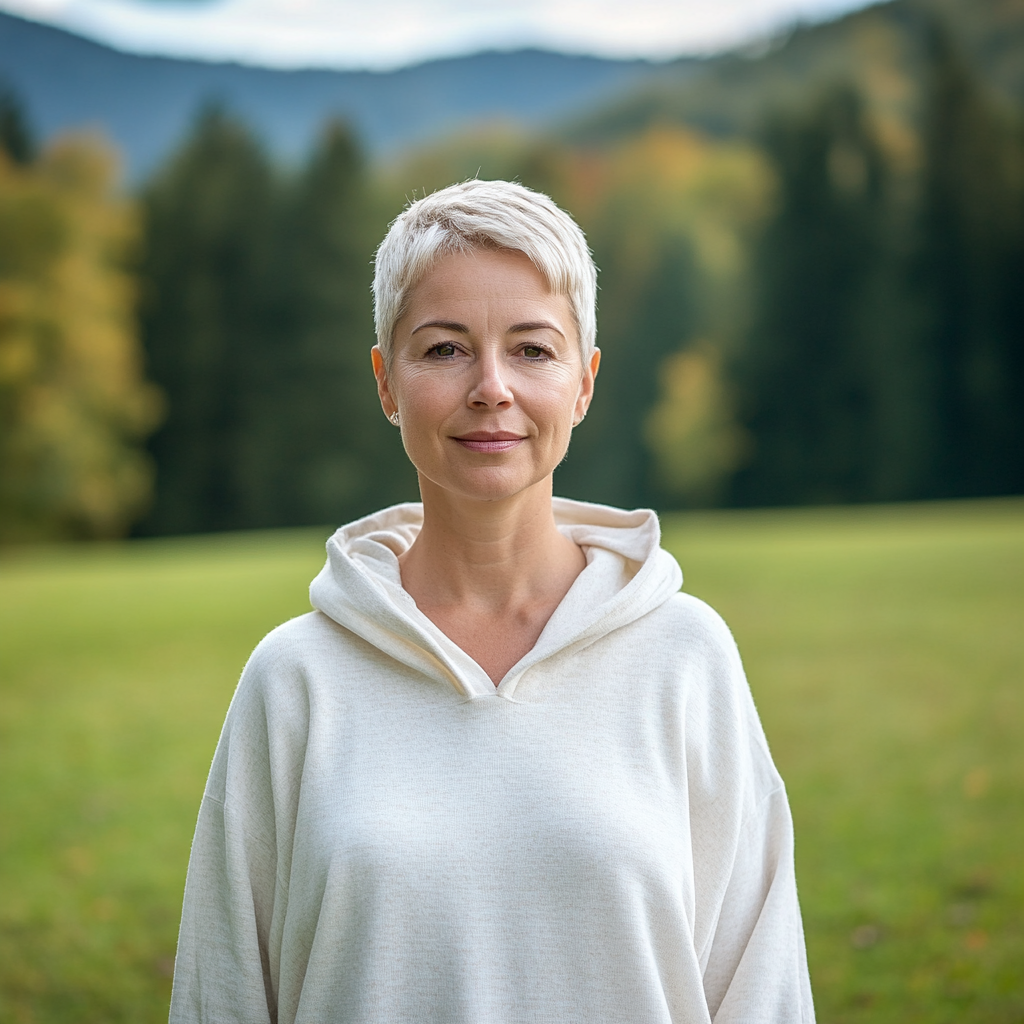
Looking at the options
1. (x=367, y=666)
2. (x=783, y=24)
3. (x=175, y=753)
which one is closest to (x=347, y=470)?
(x=175, y=753)

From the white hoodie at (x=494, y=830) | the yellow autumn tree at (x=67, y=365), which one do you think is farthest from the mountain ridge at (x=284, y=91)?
the white hoodie at (x=494, y=830)

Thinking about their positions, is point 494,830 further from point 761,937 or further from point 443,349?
point 443,349

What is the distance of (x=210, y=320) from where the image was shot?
59.0 feet

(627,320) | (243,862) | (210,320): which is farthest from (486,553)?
(627,320)

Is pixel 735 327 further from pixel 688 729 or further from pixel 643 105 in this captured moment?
pixel 688 729

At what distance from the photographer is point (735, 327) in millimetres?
19000

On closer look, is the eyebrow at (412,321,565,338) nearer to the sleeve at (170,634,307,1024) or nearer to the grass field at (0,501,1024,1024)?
the sleeve at (170,634,307,1024)

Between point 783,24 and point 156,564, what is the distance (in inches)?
663

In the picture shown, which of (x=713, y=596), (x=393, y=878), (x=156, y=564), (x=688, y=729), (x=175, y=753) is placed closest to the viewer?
(x=393, y=878)

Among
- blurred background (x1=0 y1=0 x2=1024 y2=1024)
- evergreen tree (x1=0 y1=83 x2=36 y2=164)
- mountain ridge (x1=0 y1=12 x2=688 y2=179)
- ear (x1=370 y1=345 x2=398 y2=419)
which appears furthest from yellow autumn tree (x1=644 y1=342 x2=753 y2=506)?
ear (x1=370 y1=345 x2=398 y2=419)

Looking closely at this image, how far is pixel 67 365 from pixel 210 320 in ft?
9.51

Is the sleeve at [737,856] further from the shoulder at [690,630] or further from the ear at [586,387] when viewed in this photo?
the ear at [586,387]

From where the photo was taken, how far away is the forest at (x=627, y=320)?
1623 centimetres

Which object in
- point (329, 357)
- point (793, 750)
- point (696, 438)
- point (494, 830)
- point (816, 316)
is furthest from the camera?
point (816, 316)
